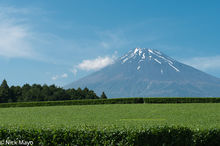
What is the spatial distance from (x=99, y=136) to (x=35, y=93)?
6112 centimetres

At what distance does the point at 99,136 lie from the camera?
30.1 feet

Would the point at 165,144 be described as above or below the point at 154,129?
below

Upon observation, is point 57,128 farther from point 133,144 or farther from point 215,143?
point 215,143

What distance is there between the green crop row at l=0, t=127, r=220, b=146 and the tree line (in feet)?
192

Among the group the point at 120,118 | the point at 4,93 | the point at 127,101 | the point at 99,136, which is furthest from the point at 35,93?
the point at 99,136

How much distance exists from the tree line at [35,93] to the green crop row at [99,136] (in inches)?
2304

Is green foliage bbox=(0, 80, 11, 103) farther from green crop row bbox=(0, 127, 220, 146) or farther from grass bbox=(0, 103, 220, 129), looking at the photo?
green crop row bbox=(0, 127, 220, 146)

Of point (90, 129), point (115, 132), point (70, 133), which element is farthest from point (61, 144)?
point (115, 132)

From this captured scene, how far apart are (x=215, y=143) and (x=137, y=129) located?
3683 mm

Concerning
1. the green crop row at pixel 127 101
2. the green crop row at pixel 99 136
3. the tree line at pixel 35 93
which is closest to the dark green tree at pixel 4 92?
the tree line at pixel 35 93

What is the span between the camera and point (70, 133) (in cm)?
931

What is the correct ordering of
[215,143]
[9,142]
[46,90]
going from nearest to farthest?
[9,142]
[215,143]
[46,90]

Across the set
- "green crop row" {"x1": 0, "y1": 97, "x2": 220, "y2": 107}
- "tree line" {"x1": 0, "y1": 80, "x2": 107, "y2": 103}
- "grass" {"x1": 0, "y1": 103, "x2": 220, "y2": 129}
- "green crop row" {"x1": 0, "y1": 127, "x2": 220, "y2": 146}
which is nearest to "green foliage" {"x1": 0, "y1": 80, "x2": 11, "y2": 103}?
"tree line" {"x1": 0, "y1": 80, "x2": 107, "y2": 103}

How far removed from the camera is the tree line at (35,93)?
64.4 metres
